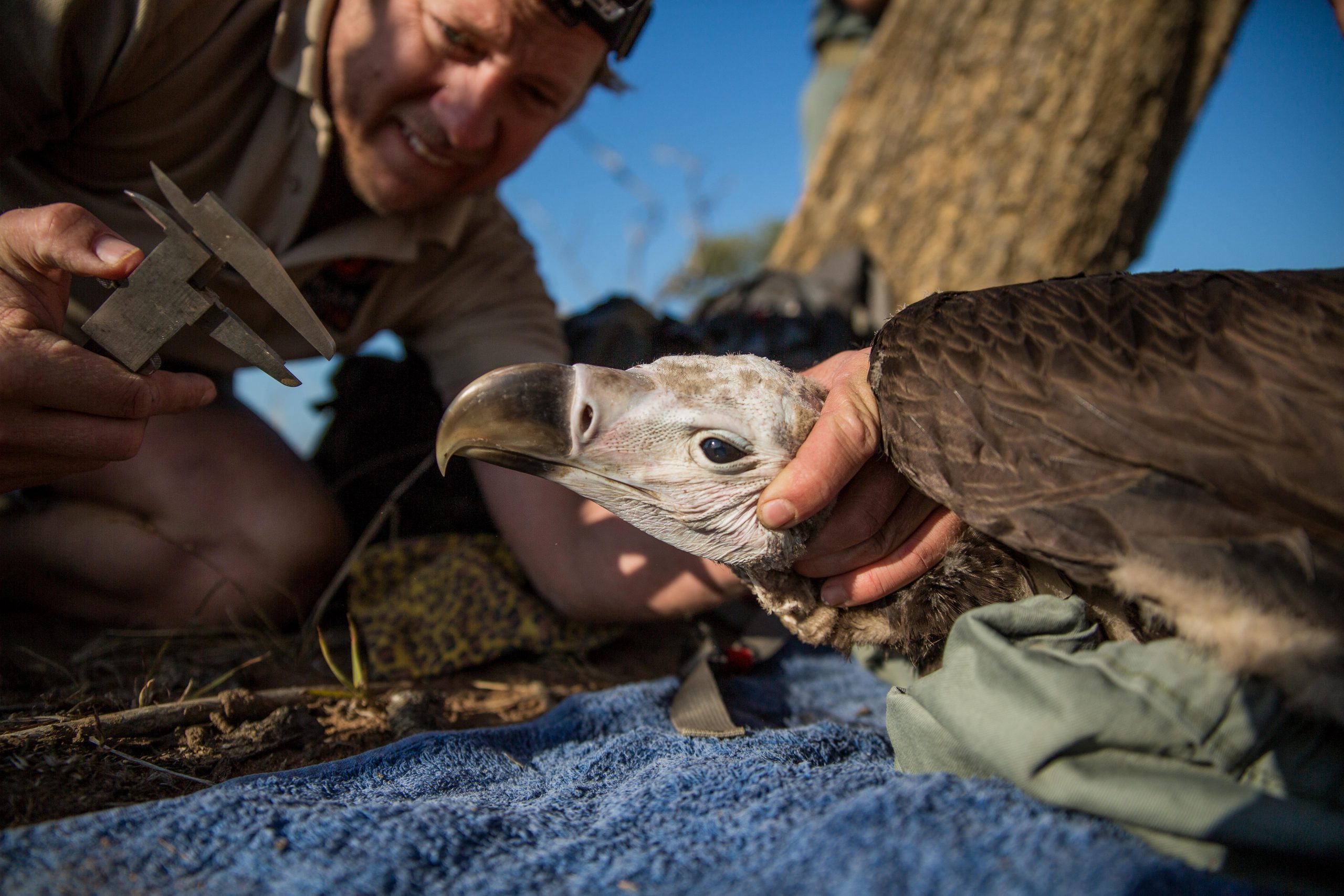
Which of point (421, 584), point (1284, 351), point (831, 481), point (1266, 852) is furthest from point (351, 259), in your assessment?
point (1266, 852)

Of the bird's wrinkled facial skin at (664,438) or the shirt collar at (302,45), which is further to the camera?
the shirt collar at (302,45)

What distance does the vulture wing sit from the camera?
1.32m

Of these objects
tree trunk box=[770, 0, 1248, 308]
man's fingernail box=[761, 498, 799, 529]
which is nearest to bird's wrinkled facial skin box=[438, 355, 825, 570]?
man's fingernail box=[761, 498, 799, 529]

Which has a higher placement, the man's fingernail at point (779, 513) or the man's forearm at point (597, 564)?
the man's fingernail at point (779, 513)

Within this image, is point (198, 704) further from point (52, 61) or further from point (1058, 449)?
point (1058, 449)

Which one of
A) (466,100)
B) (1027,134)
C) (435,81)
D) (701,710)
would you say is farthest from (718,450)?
(1027,134)

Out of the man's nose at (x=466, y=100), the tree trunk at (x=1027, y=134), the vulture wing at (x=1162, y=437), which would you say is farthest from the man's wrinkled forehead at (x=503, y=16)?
the tree trunk at (x=1027, y=134)

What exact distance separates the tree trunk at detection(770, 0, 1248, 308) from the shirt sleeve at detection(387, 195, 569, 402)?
242 cm

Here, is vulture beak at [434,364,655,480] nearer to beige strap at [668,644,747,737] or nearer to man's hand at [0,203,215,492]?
man's hand at [0,203,215,492]

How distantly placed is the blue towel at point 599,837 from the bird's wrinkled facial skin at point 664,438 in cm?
57

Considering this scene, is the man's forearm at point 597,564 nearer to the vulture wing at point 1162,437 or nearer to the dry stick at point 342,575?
the dry stick at point 342,575

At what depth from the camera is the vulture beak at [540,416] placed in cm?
169

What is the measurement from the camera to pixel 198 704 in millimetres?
1904

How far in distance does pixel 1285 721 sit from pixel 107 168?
150 inches
